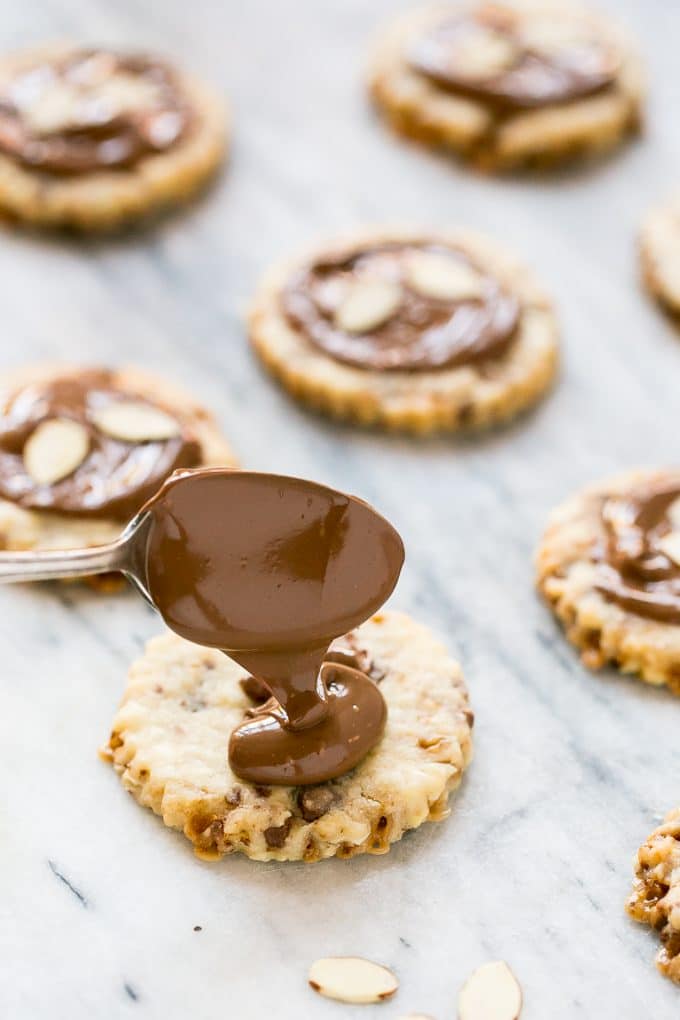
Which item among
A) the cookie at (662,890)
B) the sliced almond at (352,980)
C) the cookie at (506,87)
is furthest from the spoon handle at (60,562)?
Answer: the cookie at (506,87)

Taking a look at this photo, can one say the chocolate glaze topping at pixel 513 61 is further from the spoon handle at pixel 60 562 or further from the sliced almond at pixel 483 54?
the spoon handle at pixel 60 562

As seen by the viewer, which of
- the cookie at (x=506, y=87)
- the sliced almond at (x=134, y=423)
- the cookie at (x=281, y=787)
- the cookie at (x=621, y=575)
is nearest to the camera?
the cookie at (x=281, y=787)

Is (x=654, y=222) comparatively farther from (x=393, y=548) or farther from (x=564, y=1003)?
(x=564, y=1003)

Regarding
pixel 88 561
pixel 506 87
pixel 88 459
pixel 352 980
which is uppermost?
pixel 506 87

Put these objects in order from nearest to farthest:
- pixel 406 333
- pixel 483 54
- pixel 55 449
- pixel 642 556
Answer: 1. pixel 642 556
2. pixel 55 449
3. pixel 406 333
4. pixel 483 54

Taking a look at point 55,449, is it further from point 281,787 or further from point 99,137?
point 99,137

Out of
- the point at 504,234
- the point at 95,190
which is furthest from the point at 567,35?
the point at 95,190

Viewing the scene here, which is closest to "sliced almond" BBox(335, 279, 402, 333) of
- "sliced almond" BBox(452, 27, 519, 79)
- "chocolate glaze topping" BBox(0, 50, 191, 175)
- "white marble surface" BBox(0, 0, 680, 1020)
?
"white marble surface" BBox(0, 0, 680, 1020)

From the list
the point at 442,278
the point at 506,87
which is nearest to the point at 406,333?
the point at 442,278
